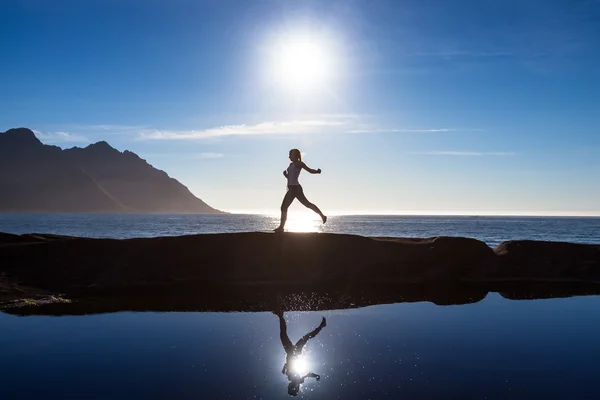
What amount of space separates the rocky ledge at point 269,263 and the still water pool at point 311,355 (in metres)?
3.90

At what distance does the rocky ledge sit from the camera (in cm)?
1442

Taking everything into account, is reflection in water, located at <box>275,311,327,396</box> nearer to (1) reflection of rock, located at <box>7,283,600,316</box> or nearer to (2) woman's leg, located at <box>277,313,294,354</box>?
(2) woman's leg, located at <box>277,313,294,354</box>

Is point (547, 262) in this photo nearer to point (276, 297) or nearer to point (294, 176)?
point (294, 176)

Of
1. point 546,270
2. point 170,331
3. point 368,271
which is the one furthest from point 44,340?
point 546,270

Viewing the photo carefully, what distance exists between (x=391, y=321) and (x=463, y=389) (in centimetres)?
387

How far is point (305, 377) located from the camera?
256 inches

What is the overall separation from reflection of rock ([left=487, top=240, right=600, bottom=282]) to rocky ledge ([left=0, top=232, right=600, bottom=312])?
0.04m

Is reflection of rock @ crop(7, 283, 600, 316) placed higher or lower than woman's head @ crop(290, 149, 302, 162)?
lower

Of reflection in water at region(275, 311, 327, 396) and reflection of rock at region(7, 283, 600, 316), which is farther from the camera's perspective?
reflection of rock at region(7, 283, 600, 316)

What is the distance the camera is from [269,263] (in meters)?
15.2

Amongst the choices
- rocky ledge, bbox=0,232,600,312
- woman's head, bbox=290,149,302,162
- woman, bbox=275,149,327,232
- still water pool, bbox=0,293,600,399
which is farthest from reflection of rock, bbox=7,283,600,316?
woman's head, bbox=290,149,302,162

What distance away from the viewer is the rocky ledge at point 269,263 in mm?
14422

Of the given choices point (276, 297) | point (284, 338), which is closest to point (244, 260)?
point (276, 297)

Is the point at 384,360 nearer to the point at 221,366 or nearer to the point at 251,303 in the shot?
the point at 221,366
